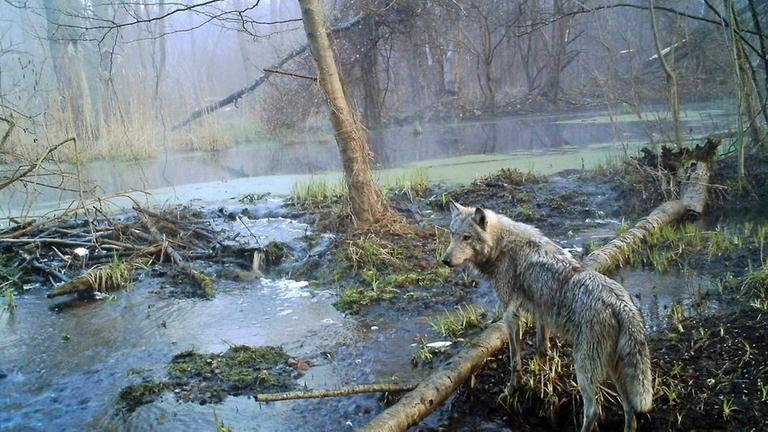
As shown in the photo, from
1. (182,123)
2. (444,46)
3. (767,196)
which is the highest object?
(444,46)

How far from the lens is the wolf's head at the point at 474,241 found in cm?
497

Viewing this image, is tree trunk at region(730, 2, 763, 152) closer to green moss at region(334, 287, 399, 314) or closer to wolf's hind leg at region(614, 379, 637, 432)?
green moss at region(334, 287, 399, 314)

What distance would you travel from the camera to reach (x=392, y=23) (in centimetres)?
2100

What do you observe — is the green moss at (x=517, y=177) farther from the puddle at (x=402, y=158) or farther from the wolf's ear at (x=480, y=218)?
the wolf's ear at (x=480, y=218)

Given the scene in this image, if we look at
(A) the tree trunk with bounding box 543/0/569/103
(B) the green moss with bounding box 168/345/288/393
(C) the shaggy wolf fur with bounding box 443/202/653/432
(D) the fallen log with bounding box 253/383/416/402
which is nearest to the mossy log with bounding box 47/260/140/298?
(B) the green moss with bounding box 168/345/288/393

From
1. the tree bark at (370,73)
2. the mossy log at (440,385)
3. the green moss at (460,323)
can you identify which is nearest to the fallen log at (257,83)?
the tree bark at (370,73)

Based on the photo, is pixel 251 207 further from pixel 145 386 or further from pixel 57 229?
pixel 145 386

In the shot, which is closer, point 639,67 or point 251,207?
point 251,207

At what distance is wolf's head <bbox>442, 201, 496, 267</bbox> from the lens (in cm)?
497

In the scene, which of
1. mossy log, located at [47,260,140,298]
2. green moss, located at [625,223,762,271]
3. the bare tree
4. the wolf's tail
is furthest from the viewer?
the bare tree

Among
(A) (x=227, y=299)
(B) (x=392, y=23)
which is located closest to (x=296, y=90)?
(B) (x=392, y=23)

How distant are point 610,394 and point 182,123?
20.8 m

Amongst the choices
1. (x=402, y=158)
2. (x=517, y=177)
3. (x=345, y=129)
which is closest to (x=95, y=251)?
(x=345, y=129)

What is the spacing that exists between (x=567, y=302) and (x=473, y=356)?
93 cm
